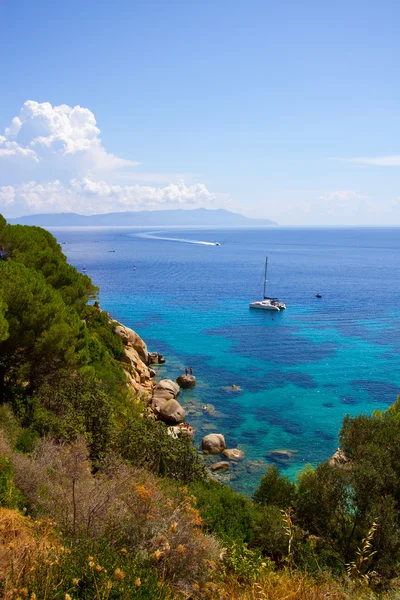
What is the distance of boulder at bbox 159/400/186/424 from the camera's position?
3089cm

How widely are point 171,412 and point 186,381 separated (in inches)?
272

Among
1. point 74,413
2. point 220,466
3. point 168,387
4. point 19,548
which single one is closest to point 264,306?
point 168,387

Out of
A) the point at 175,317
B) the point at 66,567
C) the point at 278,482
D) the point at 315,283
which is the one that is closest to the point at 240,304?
the point at 175,317

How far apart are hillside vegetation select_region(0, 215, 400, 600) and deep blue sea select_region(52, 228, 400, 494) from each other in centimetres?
831

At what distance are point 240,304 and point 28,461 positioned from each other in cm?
6253

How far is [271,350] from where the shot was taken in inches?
1932

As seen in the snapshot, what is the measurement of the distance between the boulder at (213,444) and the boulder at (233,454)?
0.48 metres

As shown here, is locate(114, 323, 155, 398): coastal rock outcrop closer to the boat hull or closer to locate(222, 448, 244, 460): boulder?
locate(222, 448, 244, 460): boulder

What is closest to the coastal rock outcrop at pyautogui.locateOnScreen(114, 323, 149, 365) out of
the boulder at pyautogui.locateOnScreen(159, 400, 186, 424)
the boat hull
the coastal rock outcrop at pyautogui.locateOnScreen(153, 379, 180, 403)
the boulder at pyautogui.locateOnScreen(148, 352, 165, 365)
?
the boulder at pyautogui.locateOnScreen(148, 352, 165, 365)

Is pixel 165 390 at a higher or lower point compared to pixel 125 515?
lower

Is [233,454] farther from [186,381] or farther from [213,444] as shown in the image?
[186,381]

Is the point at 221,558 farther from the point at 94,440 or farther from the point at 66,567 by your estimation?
the point at 94,440

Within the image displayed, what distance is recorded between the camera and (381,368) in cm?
4338

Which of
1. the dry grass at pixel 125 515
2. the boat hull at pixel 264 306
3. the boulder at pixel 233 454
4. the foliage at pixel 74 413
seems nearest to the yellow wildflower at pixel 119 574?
the dry grass at pixel 125 515
